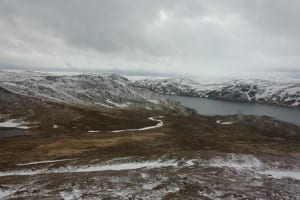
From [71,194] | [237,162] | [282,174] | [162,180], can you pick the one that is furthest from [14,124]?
[282,174]

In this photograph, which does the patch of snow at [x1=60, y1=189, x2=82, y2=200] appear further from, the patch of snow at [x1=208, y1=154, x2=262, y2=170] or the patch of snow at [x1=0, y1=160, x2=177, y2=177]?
the patch of snow at [x1=208, y1=154, x2=262, y2=170]

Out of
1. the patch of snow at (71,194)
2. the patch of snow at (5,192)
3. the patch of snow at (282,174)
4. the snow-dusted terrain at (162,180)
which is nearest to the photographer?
the patch of snow at (71,194)

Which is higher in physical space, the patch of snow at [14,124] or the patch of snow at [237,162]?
the patch of snow at [237,162]

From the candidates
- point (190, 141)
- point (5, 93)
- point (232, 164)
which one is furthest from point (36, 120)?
point (232, 164)

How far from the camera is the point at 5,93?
134875 mm

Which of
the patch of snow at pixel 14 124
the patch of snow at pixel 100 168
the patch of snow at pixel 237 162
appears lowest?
the patch of snow at pixel 14 124

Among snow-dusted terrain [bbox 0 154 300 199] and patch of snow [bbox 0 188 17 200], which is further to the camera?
snow-dusted terrain [bbox 0 154 300 199]

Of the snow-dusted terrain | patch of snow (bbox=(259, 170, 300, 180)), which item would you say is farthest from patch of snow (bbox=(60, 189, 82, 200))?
patch of snow (bbox=(259, 170, 300, 180))

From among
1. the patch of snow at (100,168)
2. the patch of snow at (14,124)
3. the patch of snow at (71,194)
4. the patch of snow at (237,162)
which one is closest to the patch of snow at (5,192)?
the patch of snow at (71,194)

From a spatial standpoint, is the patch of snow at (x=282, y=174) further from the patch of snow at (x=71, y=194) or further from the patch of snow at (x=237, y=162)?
the patch of snow at (x=71, y=194)

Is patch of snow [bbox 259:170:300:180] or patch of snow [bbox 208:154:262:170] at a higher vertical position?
patch of snow [bbox 259:170:300:180]

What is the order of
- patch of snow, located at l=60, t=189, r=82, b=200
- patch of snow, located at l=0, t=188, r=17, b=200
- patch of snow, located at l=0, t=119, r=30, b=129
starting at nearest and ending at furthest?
patch of snow, located at l=60, t=189, r=82, b=200 → patch of snow, located at l=0, t=188, r=17, b=200 → patch of snow, located at l=0, t=119, r=30, b=129

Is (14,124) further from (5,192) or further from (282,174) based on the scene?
(282,174)

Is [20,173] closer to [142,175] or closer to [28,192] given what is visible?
[28,192]
